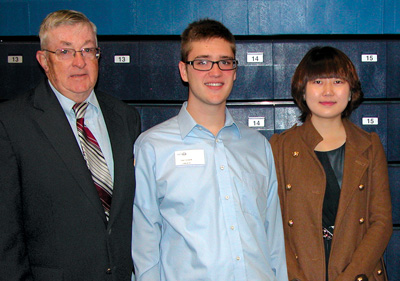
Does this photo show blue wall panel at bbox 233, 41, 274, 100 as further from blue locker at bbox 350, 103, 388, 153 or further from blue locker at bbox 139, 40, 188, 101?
blue locker at bbox 350, 103, 388, 153

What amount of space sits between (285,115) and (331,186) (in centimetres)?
71

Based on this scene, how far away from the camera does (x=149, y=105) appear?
2248 millimetres

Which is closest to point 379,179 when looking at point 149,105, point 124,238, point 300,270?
point 300,270

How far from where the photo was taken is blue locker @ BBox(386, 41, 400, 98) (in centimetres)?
223

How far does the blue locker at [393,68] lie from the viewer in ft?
7.32

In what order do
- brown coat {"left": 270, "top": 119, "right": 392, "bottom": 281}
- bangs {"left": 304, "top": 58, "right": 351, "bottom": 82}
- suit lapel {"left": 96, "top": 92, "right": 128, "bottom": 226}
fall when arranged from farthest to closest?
bangs {"left": 304, "top": 58, "right": 351, "bottom": 82}, brown coat {"left": 270, "top": 119, "right": 392, "bottom": 281}, suit lapel {"left": 96, "top": 92, "right": 128, "bottom": 226}

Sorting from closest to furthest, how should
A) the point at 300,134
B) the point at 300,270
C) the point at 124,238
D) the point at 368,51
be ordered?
the point at 124,238 < the point at 300,270 < the point at 300,134 < the point at 368,51

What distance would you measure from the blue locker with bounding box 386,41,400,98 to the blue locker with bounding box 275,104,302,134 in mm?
517

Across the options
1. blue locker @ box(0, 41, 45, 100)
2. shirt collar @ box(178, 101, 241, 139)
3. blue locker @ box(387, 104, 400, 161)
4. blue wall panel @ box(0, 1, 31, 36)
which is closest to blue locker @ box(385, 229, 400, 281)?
blue locker @ box(387, 104, 400, 161)

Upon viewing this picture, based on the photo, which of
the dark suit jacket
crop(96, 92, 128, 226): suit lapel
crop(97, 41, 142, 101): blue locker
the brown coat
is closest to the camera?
the dark suit jacket

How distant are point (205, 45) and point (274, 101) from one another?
2.85ft

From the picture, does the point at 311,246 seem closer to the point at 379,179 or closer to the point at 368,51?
the point at 379,179

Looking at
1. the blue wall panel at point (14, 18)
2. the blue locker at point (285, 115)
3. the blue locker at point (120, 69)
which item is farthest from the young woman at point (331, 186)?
the blue wall panel at point (14, 18)

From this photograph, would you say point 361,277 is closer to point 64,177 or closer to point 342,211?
point 342,211
